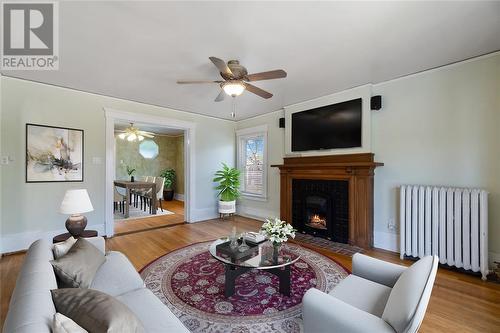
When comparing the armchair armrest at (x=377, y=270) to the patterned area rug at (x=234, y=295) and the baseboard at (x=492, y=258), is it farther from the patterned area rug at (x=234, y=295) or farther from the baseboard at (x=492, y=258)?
the baseboard at (x=492, y=258)

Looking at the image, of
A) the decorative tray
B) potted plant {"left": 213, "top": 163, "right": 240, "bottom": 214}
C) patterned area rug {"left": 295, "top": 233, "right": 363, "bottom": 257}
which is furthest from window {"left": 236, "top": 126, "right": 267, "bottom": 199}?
the decorative tray

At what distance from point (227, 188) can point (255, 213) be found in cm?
97

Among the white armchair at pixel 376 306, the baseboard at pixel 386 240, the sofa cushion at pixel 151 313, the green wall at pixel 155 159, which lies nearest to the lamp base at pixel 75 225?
the sofa cushion at pixel 151 313

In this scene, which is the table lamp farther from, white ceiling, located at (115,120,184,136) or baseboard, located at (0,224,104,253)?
white ceiling, located at (115,120,184,136)

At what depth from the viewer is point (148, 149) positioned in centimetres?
799

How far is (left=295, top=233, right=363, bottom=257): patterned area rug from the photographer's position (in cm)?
343

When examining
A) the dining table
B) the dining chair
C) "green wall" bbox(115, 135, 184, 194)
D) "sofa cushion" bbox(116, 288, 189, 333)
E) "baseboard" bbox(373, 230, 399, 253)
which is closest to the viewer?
"sofa cushion" bbox(116, 288, 189, 333)

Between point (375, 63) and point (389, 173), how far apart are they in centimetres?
168

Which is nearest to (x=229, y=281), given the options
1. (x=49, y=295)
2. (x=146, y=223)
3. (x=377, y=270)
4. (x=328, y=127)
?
(x=377, y=270)

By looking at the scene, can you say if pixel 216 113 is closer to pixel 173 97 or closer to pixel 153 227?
pixel 173 97

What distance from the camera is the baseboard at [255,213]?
5338 millimetres

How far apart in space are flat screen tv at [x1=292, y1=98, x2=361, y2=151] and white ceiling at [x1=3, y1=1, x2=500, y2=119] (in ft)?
1.86

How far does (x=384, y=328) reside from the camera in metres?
1.11

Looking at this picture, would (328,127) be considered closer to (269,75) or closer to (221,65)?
(269,75)
